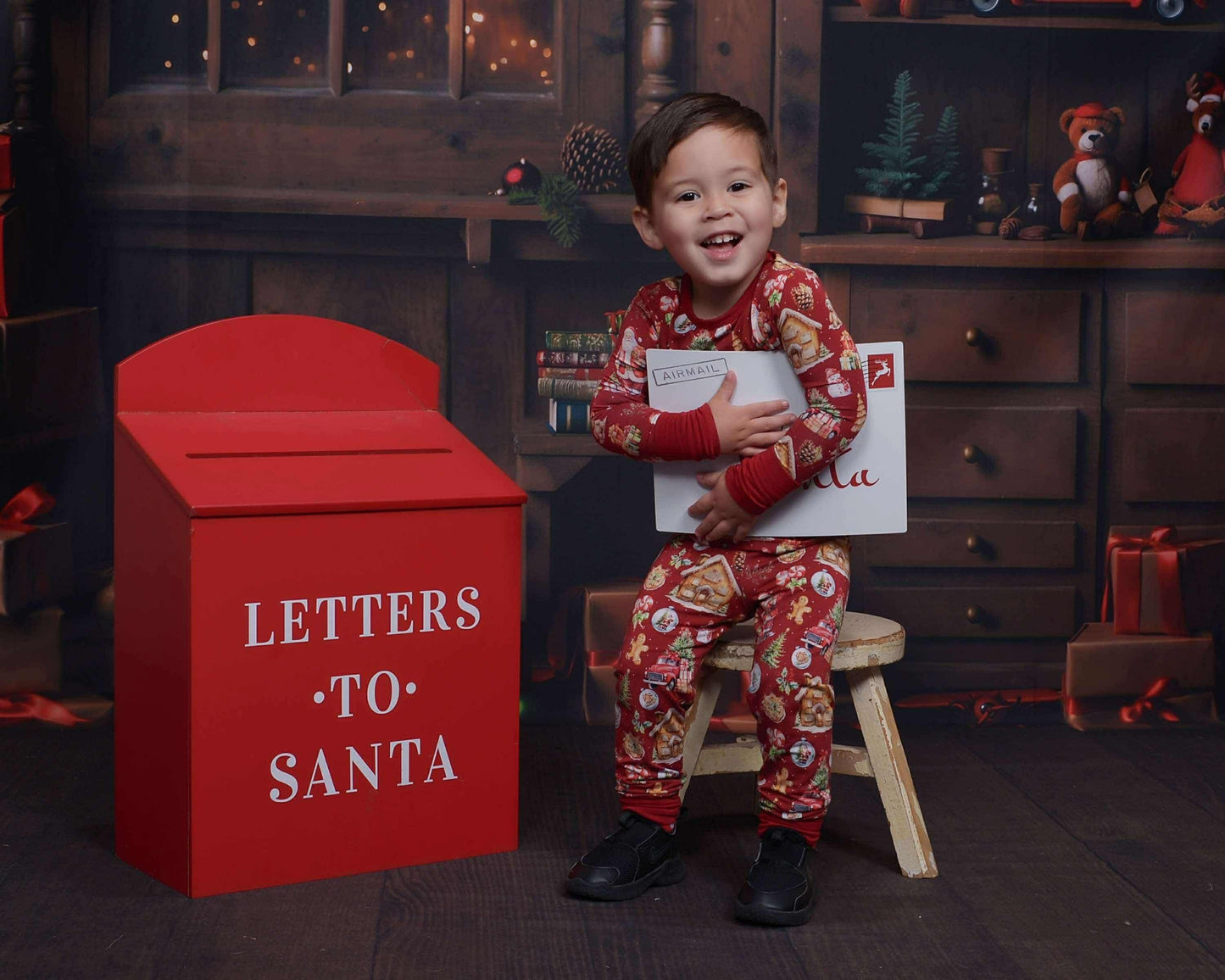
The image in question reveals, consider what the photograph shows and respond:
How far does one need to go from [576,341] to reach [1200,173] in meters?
1.05

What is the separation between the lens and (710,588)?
1.46 metres

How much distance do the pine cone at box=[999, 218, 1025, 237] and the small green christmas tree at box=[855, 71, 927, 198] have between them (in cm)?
16

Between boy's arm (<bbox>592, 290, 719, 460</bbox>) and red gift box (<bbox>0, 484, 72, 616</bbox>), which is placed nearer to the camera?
boy's arm (<bbox>592, 290, 719, 460</bbox>)

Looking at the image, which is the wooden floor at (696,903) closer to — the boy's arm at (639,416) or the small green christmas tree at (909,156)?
the boy's arm at (639,416)

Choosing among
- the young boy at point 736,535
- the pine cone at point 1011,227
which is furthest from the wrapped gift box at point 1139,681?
the young boy at point 736,535

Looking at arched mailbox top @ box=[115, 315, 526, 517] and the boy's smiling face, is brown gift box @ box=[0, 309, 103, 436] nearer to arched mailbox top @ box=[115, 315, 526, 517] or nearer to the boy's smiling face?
arched mailbox top @ box=[115, 315, 526, 517]

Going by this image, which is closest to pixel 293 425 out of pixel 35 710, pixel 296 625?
pixel 296 625

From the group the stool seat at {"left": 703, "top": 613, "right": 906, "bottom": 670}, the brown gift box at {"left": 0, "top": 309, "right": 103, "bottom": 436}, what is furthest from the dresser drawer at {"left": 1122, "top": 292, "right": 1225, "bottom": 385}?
the brown gift box at {"left": 0, "top": 309, "right": 103, "bottom": 436}

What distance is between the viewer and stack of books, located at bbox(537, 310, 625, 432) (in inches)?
85.0

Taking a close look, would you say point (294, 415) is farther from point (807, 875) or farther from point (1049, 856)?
point (1049, 856)

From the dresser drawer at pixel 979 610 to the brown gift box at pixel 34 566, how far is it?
1.30m

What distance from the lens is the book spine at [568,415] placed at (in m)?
2.17

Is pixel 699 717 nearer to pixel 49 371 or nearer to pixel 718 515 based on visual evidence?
pixel 718 515

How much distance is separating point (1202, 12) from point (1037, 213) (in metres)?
0.41
